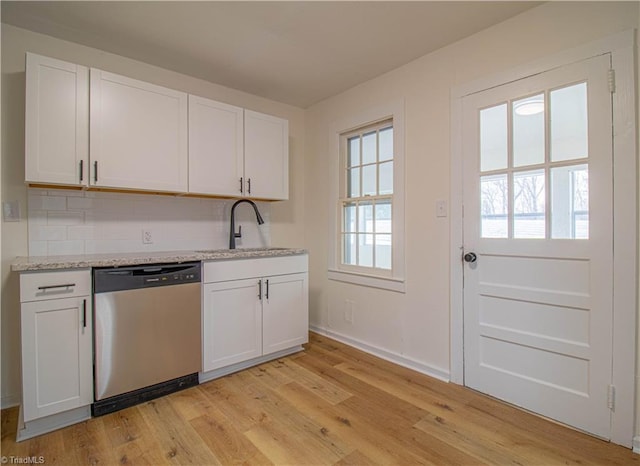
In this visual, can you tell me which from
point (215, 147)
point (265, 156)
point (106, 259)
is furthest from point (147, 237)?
point (265, 156)

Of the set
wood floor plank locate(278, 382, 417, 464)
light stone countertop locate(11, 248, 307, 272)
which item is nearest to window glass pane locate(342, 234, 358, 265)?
light stone countertop locate(11, 248, 307, 272)

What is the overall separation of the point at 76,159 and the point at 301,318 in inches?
82.5

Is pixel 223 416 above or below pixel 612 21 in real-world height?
below

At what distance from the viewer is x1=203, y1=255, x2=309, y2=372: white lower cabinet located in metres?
2.44

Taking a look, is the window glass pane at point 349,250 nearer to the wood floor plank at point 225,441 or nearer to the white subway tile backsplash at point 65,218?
the wood floor plank at point 225,441

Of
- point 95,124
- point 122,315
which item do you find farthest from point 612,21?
point 122,315

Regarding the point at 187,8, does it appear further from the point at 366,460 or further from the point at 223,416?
the point at 366,460

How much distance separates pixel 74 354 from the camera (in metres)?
1.88

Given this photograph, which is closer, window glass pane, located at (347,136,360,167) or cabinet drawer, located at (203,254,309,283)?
cabinet drawer, located at (203,254,309,283)

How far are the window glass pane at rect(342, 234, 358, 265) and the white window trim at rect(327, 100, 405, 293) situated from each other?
0.23 feet

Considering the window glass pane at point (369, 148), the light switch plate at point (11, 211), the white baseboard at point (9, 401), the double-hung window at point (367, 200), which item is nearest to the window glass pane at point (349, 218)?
the double-hung window at point (367, 200)

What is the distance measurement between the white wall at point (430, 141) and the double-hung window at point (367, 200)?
0.21 meters

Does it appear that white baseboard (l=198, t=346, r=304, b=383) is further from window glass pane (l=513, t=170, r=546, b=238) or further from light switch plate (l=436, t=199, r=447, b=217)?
window glass pane (l=513, t=170, r=546, b=238)

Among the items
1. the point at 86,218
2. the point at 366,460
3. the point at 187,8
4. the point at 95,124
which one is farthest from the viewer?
the point at 86,218
